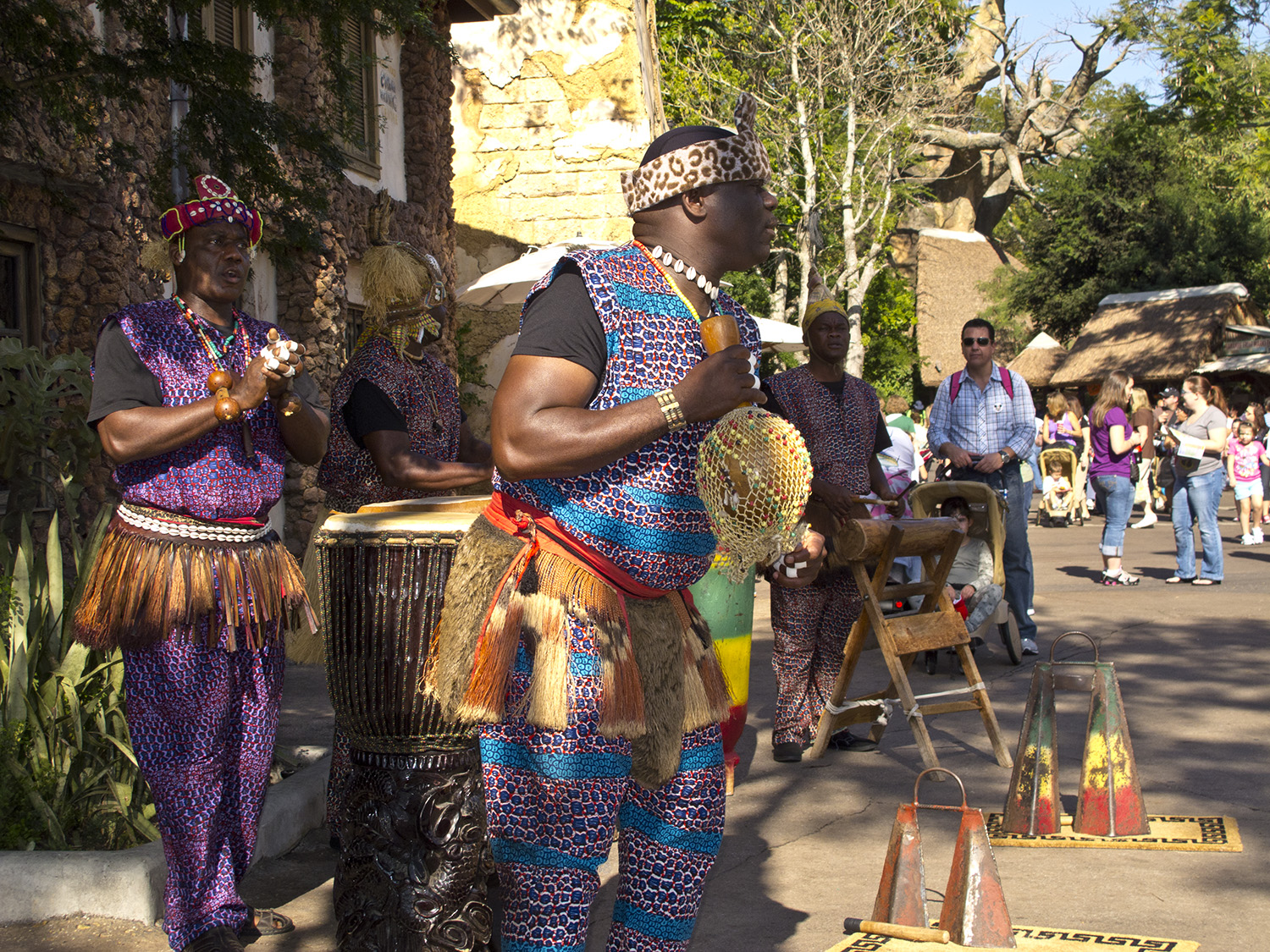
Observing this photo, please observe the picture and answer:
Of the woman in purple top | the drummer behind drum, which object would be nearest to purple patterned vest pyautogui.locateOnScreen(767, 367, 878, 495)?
the drummer behind drum

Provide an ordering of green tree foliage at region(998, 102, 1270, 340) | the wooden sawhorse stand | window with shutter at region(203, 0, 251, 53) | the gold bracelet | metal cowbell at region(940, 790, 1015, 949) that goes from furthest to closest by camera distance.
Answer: green tree foliage at region(998, 102, 1270, 340)
window with shutter at region(203, 0, 251, 53)
the wooden sawhorse stand
metal cowbell at region(940, 790, 1015, 949)
the gold bracelet

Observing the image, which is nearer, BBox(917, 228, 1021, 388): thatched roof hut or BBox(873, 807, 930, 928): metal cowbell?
BBox(873, 807, 930, 928): metal cowbell

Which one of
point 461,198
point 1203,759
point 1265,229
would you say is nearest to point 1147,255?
point 1265,229

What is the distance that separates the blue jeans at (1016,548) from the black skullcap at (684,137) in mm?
5564

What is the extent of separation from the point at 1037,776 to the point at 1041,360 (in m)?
29.0

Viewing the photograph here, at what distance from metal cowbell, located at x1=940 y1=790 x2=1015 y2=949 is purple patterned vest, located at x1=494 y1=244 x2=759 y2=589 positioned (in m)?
1.48

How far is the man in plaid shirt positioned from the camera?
7414 mm

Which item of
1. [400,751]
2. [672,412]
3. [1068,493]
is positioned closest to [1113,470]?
[1068,493]

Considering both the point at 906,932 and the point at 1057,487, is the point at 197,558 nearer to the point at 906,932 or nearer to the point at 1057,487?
the point at 906,932

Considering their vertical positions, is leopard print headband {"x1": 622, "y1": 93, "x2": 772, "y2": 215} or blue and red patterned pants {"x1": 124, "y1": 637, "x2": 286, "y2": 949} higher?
leopard print headband {"x1": 622, "y1": 93, "x2": 772, "y2": 215}

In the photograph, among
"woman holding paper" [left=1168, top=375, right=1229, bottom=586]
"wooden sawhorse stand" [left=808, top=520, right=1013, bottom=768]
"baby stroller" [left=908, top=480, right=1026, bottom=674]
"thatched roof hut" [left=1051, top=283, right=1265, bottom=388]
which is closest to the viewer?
"wooden sawhorse stand" [left=808, top=520, right=1013, bottom=768]

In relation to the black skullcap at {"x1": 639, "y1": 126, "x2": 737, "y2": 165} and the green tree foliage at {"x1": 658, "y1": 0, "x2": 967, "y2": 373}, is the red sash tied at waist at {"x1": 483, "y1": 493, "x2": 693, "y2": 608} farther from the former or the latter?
the green tree foliage at {"x1": 658, "y1": 0, "x2": 967, "y2": 373}

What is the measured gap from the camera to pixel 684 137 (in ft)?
7.84

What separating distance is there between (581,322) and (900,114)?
2451cm
